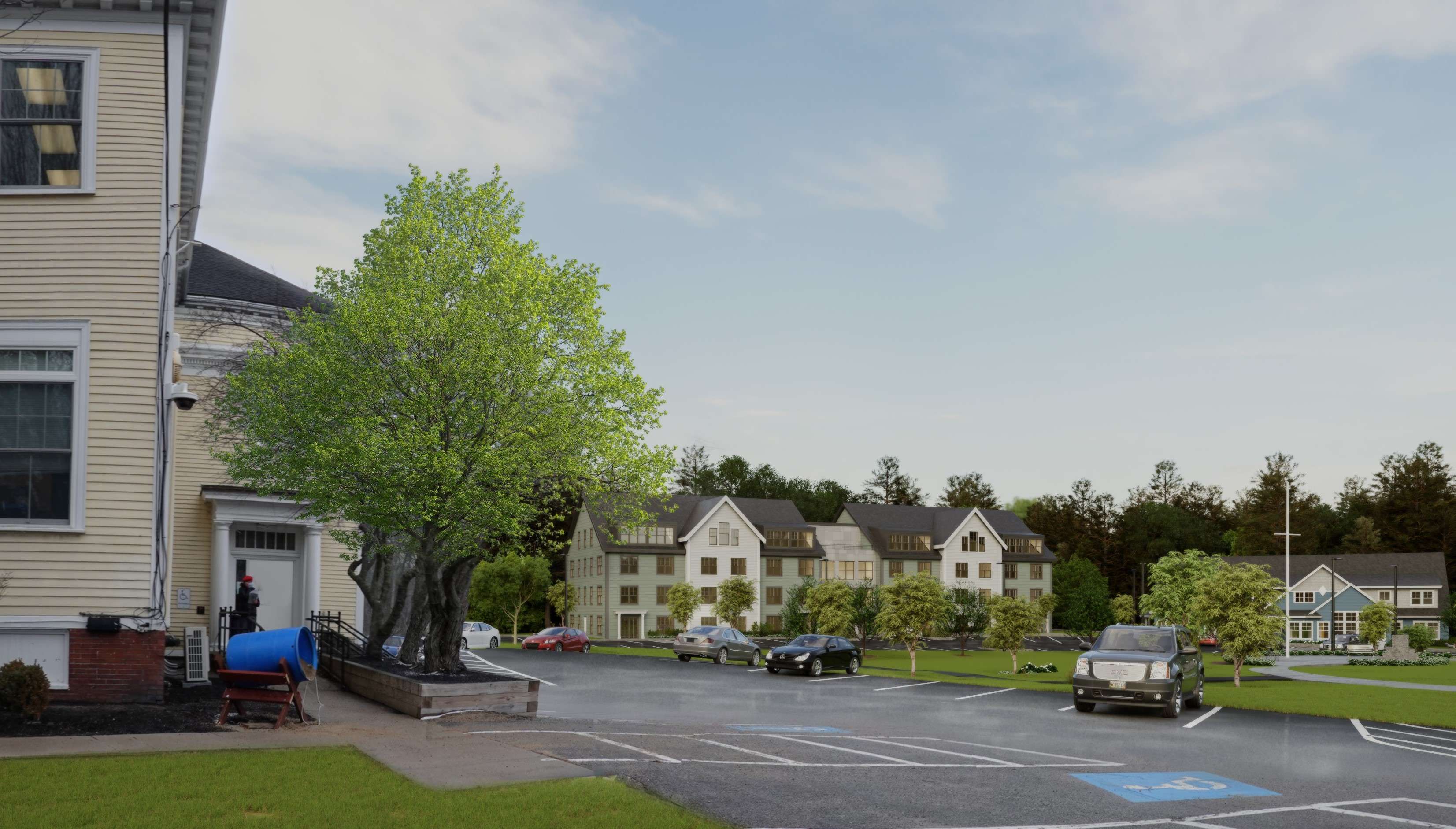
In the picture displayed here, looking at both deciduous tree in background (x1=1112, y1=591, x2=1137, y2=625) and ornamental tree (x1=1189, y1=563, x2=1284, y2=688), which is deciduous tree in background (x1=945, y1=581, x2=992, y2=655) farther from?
ornamental tree (x1=1189, y1=563, x2=1284, y2=688)

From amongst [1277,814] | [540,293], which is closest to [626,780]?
[1277,814]

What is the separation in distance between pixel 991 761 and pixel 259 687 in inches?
378

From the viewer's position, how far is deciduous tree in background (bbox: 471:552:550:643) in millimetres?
82625

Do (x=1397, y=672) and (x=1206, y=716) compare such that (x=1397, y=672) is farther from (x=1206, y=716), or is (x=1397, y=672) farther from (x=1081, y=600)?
(x=1081, y=600)

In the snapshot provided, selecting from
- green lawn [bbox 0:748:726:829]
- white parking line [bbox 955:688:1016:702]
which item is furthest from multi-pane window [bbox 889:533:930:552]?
green lawn [bbox 0:748:726:829]

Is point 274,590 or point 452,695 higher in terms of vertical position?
point 274,590

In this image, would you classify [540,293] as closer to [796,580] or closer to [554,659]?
[554,659]

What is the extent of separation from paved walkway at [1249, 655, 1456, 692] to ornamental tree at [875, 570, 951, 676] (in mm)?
12927

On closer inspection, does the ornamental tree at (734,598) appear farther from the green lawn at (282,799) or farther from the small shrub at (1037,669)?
the green lawn at (282,799)

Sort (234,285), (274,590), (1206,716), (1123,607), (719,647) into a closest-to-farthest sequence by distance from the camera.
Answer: (1206,716) < (274,590) < (234,285) < (719,647) < (1123,607)

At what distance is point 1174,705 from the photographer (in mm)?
23031

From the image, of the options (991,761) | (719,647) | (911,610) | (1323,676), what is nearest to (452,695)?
(991,761)

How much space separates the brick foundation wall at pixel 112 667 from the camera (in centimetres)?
1500

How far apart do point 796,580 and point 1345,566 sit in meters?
56.8
